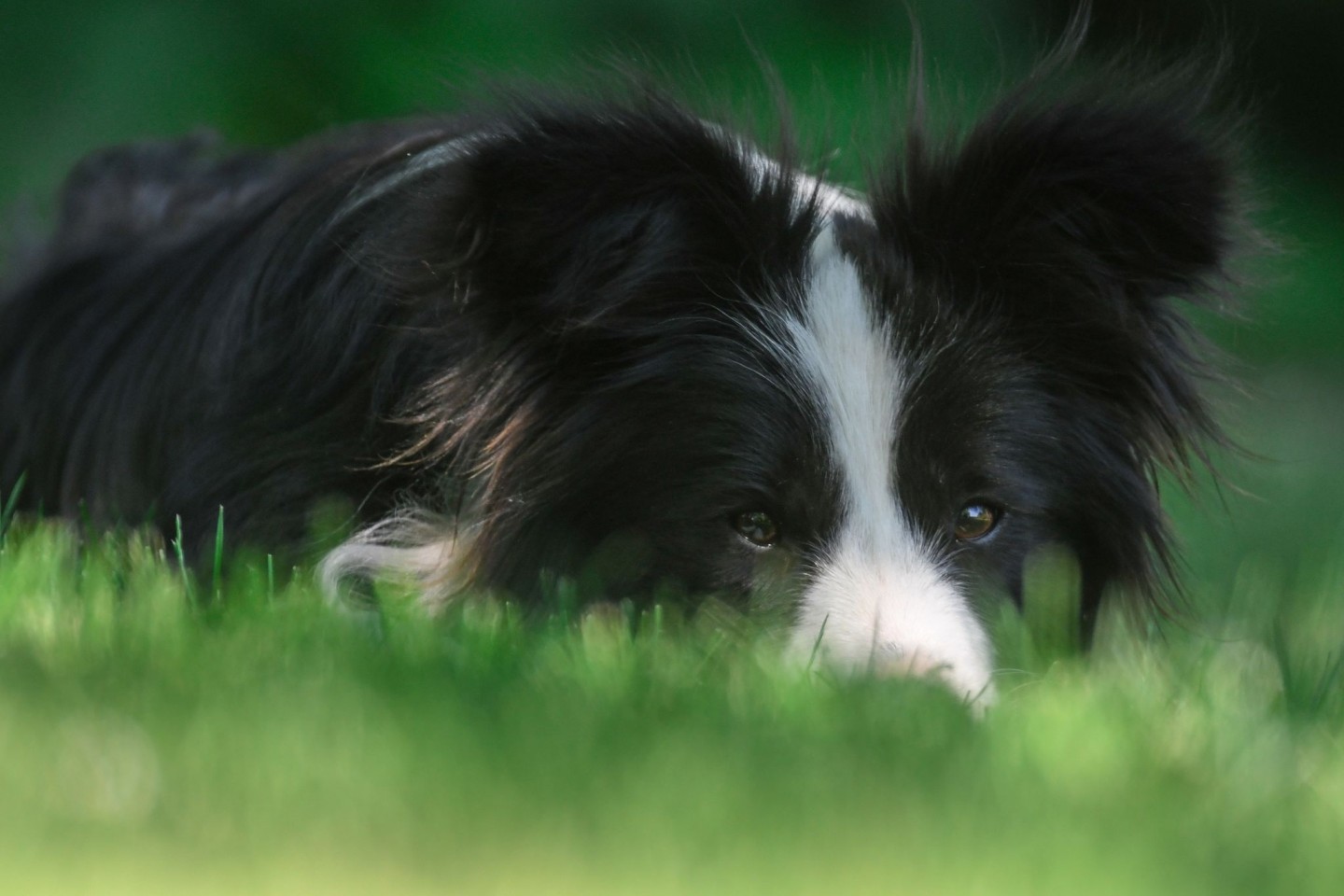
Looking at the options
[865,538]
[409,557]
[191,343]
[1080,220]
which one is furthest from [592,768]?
[191,343]

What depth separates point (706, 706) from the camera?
89.2 inches

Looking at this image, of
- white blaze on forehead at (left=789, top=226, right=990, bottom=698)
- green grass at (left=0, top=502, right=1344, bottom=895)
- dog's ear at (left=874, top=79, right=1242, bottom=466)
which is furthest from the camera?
dog's ear at (left=874, top=79, right=1242, bottom=466)

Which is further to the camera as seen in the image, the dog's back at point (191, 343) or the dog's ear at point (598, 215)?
the dog's back at point (191, 343)

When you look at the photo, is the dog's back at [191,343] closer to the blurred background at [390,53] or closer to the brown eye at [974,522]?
the brown eye at [974,522]

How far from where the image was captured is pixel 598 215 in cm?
311

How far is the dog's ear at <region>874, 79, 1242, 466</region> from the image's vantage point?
3223 mm

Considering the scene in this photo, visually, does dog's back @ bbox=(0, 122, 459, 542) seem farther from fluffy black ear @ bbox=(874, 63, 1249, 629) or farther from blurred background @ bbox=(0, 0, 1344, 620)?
blurred background @ bbox=(0, 0, 1344, 620)

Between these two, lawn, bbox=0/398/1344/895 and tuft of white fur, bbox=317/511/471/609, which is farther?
tuft of white fur, bbox=317/511/471/609

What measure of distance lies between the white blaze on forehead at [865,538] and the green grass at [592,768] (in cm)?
19

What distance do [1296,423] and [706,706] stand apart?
5508 millimetres

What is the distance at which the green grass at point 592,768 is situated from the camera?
1.77 m

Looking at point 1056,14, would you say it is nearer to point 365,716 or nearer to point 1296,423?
point 1296,423

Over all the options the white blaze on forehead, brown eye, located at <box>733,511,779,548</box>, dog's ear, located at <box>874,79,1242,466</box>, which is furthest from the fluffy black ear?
brown eye, located at <box>733,511,779,548</box>

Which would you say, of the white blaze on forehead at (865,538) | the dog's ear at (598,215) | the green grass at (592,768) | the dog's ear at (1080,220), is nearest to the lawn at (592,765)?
the green grass at (592,768)
